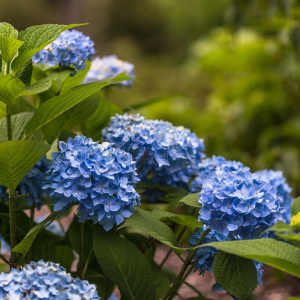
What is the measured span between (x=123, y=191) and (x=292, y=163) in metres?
2.18

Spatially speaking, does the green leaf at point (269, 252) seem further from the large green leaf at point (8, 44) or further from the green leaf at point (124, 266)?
the large green leaf at point (8, 44)

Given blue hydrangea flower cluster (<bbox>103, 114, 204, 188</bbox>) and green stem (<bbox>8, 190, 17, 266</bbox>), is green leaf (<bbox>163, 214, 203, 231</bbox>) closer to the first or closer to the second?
blue hydrangea flower cluster (<bbox>103, 114, 204, 188</bbox>)

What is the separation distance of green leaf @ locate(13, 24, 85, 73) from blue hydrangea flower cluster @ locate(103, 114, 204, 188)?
0.25m

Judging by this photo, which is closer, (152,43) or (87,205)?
(87,205)

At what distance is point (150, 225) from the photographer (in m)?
0.89

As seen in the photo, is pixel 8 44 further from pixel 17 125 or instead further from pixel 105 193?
pixel 105 193

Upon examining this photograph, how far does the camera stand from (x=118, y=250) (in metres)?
0.89

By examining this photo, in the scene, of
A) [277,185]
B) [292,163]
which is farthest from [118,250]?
[292,163]

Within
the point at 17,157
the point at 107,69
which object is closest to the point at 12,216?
the point at 17,157

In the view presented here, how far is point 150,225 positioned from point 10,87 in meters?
0.34

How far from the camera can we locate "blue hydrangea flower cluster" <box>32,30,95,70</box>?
1.05m

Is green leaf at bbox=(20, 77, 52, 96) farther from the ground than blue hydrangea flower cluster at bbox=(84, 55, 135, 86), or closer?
closer

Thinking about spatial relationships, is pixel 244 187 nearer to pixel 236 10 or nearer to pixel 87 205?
pixel 87 205

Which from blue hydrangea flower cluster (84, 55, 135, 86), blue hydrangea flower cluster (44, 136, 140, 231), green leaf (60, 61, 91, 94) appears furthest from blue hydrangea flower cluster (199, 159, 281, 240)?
blue hydrangea flower cluster (84, 55, 135, 86)
